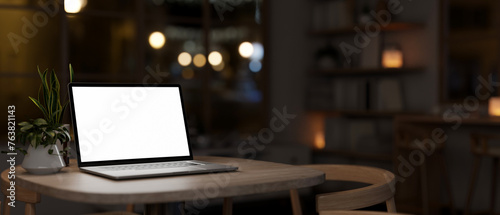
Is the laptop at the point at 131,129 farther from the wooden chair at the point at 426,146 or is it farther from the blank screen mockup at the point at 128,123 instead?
the wooden chair at the point at 426,146

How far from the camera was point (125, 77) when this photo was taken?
525 centimetres

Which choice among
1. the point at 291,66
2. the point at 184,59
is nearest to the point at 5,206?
the point at 184,59

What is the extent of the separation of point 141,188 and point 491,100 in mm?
3702

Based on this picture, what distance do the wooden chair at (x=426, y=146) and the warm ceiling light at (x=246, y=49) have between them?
1838mm

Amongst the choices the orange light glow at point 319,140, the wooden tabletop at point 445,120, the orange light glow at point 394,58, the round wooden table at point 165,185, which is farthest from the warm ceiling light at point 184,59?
the round wooden table at point 165,185

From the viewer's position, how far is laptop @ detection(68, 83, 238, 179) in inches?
76.2

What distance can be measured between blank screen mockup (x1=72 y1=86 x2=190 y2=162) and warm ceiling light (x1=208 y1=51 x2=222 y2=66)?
140 inches

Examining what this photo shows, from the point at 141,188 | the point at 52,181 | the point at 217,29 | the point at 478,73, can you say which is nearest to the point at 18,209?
the point at 217,29

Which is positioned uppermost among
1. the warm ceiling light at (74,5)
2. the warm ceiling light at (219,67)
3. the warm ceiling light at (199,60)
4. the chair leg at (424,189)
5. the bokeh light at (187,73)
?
the warm ceiling light at (74,5)

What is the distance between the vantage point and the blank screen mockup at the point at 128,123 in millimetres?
1964

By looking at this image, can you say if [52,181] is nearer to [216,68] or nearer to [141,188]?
[141,188]

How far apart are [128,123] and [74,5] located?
3.22 m

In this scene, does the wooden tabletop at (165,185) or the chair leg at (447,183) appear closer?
the wooden tabletop at (165,185)

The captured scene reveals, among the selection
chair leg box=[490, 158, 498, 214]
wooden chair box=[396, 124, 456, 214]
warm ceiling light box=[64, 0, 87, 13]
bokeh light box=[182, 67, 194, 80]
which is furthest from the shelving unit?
warm ceiling light box=[64, 0, 87, 13]
